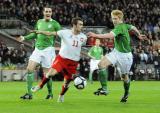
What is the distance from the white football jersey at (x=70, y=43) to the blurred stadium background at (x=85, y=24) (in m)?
18.7

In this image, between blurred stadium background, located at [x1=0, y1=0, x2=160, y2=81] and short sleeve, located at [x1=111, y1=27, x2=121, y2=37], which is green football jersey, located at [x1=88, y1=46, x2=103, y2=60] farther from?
short sleeve, located at [x1=111, y1=27, x2=121, y2=37]

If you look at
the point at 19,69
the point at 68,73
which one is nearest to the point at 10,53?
the point at 19,69

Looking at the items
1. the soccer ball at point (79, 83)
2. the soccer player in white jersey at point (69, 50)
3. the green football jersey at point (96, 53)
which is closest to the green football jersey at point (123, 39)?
the soccer player in white jersey at point (69, 50)

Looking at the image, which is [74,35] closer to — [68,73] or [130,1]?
[68,73]

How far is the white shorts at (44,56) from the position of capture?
17927 millimetres

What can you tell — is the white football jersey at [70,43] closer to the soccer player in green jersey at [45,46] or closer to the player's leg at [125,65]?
the player's leg at [125,65]

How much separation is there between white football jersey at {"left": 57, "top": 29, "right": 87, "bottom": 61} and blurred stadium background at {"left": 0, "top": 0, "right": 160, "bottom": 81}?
18.7 m

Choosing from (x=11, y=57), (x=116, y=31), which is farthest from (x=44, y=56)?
(x=11, y=57)

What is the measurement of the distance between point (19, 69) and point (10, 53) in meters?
1.57

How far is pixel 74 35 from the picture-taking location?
16.1 m

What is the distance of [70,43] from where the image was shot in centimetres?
1612

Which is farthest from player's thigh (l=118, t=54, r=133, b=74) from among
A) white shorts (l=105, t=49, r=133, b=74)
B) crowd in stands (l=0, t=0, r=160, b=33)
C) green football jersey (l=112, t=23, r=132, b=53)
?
crowd in stands (l=0, t=0, r=160, b=33)

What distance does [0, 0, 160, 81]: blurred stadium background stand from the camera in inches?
1436

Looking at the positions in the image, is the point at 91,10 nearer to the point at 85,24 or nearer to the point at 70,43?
the point at 85,24
